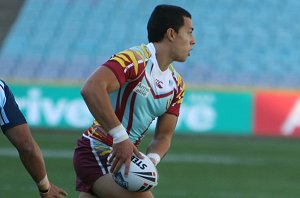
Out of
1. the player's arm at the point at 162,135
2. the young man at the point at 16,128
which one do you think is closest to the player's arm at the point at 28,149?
the young man at the point at 16,128

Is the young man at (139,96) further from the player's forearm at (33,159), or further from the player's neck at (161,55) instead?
the player's forearm at (33,159)

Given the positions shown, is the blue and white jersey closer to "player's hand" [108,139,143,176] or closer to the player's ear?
"player's hand" [108,139,143,176]

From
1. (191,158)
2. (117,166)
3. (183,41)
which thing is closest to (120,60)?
(183,41)

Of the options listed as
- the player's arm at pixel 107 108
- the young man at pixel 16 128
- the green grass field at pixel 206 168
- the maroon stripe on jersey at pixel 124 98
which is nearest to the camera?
the young man at pixel 16 128

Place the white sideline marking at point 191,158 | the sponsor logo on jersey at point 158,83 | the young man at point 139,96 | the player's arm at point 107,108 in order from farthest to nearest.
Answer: the white sideline marking at point 191,158 → the sponsor logo on jersey at point 158,83 → the young man at point 139,96 → the player's arm at point 107,108

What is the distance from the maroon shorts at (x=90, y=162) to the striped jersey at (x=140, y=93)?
5cm

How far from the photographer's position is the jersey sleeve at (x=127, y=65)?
5.39 metres

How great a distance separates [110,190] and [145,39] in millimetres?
17160

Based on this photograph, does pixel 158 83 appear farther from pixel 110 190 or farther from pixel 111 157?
pixel 110 190

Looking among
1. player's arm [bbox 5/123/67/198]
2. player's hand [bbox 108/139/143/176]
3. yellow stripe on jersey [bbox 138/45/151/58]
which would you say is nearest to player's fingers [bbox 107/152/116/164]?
player's hand [bbox 108/139/143/176]

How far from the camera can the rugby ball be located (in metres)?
5.45

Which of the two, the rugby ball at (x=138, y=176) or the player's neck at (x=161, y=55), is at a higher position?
the player's neck at (x=161, y=55)

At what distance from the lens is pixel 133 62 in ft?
18.2

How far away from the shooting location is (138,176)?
17.9ft
